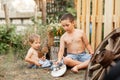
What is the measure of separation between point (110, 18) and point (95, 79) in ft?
8.42

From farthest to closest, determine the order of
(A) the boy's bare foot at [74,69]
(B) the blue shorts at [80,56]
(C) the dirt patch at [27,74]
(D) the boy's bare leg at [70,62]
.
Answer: (B) the blue shorts at [80,56] < (D) the boy's bare leg at [70,62] < (A) the boy's bare foot at [74,69] < (C) the dirt patch at [27,74]

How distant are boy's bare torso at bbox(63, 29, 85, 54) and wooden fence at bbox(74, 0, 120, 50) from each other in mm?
446

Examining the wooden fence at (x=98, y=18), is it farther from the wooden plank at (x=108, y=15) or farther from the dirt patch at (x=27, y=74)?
the dirt patch at (x=27, y=74)

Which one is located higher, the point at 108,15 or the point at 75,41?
the point at 108,15

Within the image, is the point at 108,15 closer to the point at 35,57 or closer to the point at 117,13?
the point at 117,13

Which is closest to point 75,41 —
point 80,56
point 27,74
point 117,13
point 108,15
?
point 80,56

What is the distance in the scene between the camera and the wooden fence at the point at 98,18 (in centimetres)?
516

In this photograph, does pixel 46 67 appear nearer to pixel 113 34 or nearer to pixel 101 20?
pixel 101 20

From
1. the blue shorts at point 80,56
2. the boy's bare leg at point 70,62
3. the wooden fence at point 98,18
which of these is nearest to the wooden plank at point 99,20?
the wooden fence at point 98,18

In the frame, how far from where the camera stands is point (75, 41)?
17.0 feet

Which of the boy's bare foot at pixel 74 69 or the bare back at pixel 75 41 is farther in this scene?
the bare back at pixel 75 41

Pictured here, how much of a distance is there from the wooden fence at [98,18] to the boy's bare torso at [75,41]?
45 cm

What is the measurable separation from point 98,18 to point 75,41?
739 mm

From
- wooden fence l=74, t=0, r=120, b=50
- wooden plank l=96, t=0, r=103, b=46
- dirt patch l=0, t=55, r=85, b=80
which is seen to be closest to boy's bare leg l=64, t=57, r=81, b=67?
dirt patch l=0, t=55, r=85, b=80
